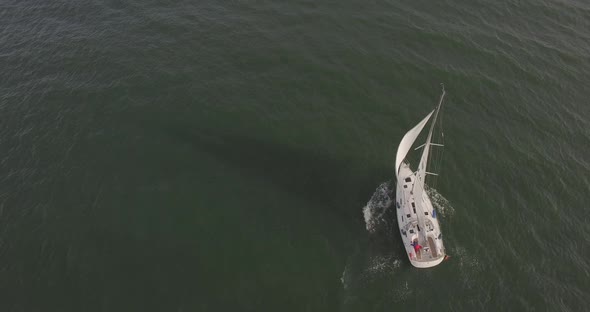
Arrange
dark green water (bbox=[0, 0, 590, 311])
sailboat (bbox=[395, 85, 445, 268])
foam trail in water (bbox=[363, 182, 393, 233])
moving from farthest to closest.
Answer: foam trail in water (bbox=[363, 182, 393, 233]) < sailboat (bbox=[395, 85, 445, 268]) < dark green water (bbox=[0, 0, 590, 311])

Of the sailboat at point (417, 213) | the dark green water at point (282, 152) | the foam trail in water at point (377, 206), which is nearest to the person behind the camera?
the dark green water at point (282, 152)

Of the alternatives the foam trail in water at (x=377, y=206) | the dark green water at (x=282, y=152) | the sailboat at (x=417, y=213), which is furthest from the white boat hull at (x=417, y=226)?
the foam trail in water at (x=377, y=206)

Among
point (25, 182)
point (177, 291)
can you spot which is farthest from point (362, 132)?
point (25, 182)

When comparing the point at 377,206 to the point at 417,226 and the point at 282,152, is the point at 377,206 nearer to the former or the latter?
the point at 417,226

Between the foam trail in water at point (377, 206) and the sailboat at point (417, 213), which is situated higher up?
the sailboat at point (417, 213)

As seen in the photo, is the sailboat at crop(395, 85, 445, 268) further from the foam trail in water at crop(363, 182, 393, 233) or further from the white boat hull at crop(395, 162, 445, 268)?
the foam trail in water at crop(363, 182, 393, 233)

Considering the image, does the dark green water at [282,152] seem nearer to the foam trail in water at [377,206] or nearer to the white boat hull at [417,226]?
the foam trail in water at [377,206]

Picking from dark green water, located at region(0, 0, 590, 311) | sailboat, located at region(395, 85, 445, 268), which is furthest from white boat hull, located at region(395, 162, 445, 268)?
dark green water, located at region(0, 0, 590, 311)

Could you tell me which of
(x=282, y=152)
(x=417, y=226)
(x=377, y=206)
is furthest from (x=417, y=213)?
(x=282, y=152)
